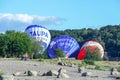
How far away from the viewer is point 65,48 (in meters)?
118

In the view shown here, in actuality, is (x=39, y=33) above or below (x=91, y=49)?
above

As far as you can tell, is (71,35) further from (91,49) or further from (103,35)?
(91,49)

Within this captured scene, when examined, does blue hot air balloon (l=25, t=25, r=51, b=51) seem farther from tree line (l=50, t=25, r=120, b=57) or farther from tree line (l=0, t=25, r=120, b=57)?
tree line (l=50, t=25, r=120, b=57)

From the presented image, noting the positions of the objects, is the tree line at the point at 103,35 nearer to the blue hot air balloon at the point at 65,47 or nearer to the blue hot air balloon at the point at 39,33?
the blue hot air balloon at the point at 65,47

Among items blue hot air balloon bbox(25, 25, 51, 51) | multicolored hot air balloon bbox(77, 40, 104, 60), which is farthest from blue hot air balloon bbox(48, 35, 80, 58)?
blue hot air balloon bbox(25, 25, 51, 51)

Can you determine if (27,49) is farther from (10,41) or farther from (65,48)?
(65,48)

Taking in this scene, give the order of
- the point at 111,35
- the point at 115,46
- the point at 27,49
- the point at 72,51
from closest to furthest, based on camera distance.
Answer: the point at 27,49 < the point at 72,51 < the point at 115,46 < the point at 111,35

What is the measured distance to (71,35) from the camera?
174000mm

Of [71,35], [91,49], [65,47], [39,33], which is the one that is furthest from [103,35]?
[39,33]

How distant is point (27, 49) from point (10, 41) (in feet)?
13.2

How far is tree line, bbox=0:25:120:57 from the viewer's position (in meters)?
87.2

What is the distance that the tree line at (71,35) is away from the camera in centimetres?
8725

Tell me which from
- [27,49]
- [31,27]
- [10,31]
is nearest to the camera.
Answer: [27,49]

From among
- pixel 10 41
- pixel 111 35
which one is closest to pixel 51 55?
pixel 10 41
